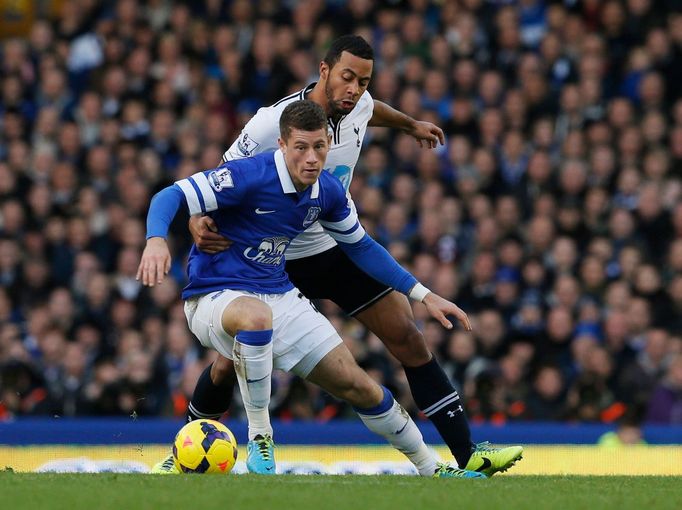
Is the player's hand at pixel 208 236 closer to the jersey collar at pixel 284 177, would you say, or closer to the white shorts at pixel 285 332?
the white shorts at pixel 285 332

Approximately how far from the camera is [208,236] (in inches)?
295

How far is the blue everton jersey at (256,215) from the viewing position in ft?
23.9

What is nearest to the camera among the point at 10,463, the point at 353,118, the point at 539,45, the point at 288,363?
the point at 288,363

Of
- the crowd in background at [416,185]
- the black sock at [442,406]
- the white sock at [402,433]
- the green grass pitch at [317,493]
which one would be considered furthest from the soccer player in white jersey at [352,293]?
the crowd in background at [416,185]

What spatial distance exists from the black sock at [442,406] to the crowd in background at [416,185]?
3154 millimetres

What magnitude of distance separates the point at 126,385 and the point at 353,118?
14.0 ft

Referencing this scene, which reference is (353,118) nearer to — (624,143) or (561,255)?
(561,255)

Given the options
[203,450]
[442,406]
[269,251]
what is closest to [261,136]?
[269,251]

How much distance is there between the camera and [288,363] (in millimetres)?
7598

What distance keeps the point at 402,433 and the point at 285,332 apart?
864mm

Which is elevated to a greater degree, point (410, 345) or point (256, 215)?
point (256, 215)

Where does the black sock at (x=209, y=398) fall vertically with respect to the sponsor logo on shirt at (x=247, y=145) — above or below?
below

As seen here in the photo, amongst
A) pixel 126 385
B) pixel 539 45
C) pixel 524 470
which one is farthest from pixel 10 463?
pixel 539 45

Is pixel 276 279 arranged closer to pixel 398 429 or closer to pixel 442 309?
pixel 442 309
